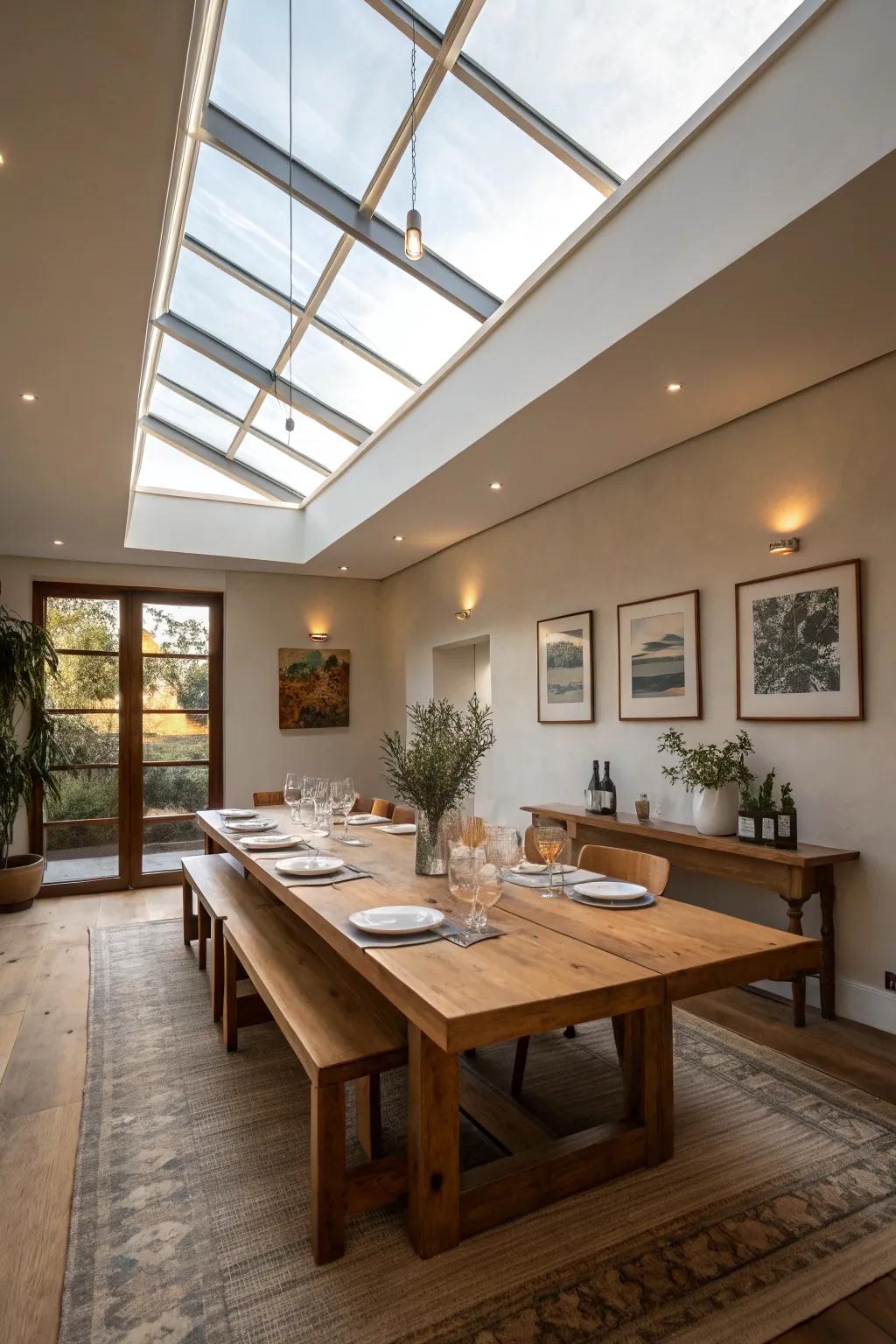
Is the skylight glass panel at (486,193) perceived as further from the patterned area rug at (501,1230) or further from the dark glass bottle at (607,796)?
the patterned area rug at (501,1230)

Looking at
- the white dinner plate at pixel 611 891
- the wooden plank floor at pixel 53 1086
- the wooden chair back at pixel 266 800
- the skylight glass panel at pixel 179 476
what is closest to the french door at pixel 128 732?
the skylight glass panel at pixel 179 476

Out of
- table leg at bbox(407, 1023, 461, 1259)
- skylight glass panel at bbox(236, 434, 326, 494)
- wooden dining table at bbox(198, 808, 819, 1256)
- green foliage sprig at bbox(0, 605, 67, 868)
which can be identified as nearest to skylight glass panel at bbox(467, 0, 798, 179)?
wooden dining table at bbox(198, 808, 819, 1256)

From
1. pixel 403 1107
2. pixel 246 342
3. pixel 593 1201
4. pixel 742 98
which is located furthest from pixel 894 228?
pixel 246 342

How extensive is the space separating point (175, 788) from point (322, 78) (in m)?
5.13

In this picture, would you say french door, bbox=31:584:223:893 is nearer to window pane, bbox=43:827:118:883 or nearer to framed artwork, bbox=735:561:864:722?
window pane, bbox=43:827:118:883

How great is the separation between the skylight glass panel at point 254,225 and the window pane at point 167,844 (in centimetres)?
430

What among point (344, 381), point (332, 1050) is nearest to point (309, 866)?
point (332, 1050)

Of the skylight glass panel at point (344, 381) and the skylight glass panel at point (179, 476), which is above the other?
the skylight glass panel at point (344, 381)

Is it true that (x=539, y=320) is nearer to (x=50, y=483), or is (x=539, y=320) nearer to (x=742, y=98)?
(x=742, y=98)

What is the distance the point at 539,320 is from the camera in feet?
10.7

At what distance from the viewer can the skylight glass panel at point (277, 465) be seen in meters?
5.93

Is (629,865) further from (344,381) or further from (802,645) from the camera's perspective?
(344,381)

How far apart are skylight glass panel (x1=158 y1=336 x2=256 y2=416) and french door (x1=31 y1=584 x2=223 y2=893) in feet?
6.28

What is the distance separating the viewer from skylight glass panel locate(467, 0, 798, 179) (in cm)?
245
